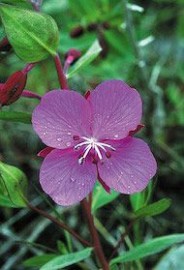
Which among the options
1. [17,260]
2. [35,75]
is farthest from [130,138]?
[35,75]

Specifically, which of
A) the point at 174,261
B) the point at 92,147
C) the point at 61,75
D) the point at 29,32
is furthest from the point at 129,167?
the point at 174,261

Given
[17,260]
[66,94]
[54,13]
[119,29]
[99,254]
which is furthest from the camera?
[54,13]

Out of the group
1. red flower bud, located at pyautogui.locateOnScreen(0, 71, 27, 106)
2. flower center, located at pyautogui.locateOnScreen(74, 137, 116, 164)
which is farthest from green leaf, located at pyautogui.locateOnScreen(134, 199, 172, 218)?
red flower bud, located at pyautogui.locateOnScreen(0, 71, 27, 106)

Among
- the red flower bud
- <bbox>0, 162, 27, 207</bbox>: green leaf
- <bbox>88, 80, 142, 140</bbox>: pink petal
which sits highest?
the red flower bud

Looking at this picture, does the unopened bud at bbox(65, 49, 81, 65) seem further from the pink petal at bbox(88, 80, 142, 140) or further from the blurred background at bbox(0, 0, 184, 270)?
the blurred background at bbox(0, 0, 184, 270)

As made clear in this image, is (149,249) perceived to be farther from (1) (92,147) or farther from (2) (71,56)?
(2) (71,56)

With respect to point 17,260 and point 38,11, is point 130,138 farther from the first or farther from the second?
point 17,260

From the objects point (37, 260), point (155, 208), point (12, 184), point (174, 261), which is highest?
point (12, 184)
